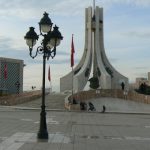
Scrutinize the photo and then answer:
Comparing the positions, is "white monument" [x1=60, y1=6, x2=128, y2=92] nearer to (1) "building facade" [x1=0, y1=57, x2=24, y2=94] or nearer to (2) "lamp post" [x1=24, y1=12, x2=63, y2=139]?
(1) "building facade" [x1=0, y1=57, x2=24, y2=94]

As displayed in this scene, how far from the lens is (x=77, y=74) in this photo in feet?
403

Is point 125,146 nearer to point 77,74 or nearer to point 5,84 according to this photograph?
point 77,74

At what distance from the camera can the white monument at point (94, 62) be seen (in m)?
120

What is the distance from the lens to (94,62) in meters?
125

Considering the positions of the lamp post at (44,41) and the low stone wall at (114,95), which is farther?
the low stone wall at (114,95)

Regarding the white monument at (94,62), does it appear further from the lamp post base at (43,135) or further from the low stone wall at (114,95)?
the lamp post base at (43,135)

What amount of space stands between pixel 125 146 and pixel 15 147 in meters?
3.71

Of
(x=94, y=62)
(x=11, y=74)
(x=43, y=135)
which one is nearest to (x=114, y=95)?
(x=94, y=62)

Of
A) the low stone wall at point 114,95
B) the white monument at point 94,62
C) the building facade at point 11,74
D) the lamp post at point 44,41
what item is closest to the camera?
the lamp post at point 44,41

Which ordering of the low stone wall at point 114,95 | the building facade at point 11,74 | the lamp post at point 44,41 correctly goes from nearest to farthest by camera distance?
1. the lamp post at point 44,41
2. the low stone wall at point 114,95
3. the building facade at point 11,74

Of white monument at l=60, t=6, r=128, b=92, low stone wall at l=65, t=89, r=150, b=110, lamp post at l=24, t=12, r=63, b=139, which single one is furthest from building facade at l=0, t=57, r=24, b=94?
lamp post at l=24, t=12, r=63, b=139

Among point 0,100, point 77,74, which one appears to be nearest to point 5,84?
point 77,74

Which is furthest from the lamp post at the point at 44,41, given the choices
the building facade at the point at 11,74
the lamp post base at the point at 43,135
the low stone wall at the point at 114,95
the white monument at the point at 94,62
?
the building facade at the point at 11,74

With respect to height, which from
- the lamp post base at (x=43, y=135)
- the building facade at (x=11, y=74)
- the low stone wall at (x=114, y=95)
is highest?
the building facade at (x=11, y=74)
